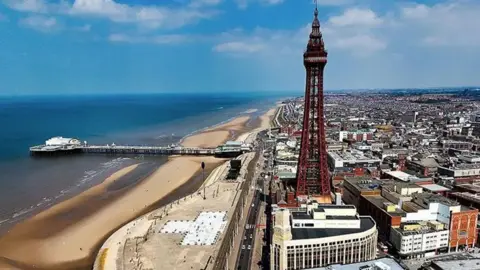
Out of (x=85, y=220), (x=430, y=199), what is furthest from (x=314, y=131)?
(x=85, y=220)

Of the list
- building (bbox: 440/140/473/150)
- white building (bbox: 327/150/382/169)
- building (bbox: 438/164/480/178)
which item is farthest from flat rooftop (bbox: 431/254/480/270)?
building (bbox: 440/140/473/150)

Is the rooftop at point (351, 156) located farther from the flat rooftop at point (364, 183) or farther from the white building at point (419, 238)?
the white building at point (419, 238)

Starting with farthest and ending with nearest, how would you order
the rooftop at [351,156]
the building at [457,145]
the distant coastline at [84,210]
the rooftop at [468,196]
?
the building at [457,145], the rooftop at [351,156], the rooftop at [468,196], the distant coastline at [84,210]

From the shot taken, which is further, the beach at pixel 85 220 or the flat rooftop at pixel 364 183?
the flat rooftop at pixel 364 183

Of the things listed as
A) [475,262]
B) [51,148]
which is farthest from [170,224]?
[51,148]

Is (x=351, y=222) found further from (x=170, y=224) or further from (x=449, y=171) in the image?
(x=449, y=171)

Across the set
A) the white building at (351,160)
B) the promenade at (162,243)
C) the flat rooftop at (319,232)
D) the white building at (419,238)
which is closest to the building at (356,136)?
the white building at (351,160)
